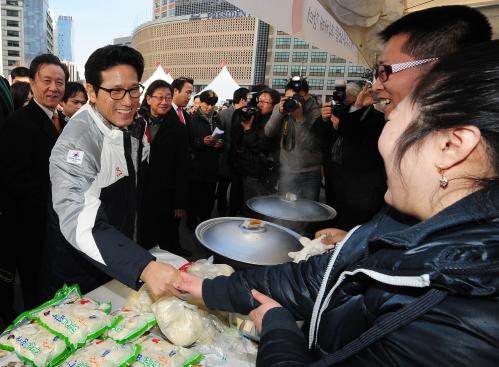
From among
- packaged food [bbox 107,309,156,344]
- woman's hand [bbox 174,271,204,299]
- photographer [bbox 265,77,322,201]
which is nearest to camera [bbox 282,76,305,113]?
photographer [bbox 265,77,322,201]

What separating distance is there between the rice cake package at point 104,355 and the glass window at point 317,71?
2988 inches

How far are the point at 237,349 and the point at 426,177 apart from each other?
95 centimetres

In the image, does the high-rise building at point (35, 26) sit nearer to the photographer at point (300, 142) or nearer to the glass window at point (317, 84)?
the glass window at point (317, 84)

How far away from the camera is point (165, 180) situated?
380cm

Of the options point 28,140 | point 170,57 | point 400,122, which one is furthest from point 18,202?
point 170,57

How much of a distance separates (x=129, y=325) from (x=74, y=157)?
2.54ft

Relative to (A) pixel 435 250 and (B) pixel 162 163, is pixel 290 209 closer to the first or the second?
(B) pixel 162 163

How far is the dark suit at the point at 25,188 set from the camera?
2.58 metres

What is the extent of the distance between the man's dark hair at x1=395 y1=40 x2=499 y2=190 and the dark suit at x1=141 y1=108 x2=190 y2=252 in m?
3.16

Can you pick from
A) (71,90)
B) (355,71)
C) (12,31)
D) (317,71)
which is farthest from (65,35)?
(71,90)

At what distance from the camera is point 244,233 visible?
6.52 ft

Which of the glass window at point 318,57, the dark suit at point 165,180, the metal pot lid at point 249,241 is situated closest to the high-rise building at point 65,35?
the glass window at point 318,57

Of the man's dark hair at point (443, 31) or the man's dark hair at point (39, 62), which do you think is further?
the man's dark hair at point (39, 62)

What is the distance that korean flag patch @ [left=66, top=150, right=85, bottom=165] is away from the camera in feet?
4.78
